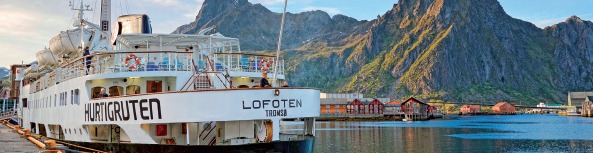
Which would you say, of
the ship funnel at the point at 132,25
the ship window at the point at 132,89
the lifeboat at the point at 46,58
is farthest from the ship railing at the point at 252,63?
the lifeboat at the point at 46,58

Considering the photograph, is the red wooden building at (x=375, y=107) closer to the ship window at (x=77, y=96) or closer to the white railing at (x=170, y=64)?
the white railing at (x=170, y=64)

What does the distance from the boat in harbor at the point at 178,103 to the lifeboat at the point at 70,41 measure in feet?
29.5

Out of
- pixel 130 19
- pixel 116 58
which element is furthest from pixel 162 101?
pixel 130 19

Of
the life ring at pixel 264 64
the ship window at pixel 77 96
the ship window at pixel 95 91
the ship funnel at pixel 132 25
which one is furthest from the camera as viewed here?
the ship funnel at pixel 132 25

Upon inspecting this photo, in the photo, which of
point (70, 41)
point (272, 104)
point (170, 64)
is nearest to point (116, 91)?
point (170, 64)

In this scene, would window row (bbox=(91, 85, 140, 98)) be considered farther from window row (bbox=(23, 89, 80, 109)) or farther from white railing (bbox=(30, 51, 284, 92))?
window row (bbox=(23, 89, 80, 109))

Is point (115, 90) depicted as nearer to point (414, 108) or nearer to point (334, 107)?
point (414, 108)

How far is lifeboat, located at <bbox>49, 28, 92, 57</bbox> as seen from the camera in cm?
3872

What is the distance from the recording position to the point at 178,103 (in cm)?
2105

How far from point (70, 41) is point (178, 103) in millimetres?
21363

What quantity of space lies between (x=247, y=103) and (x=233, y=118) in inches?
30.4

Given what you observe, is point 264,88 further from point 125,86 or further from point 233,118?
point 125,86

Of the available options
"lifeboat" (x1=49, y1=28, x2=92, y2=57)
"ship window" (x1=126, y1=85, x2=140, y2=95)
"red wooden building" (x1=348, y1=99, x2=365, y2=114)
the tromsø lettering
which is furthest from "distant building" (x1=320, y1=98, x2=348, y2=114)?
the tromsø lettering

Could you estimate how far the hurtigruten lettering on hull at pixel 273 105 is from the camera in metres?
21.3
